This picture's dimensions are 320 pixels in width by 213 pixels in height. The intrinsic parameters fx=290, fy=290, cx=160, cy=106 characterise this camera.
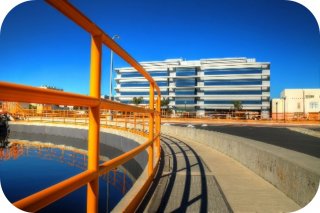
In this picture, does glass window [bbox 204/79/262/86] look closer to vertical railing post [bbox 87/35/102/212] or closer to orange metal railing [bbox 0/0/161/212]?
orange metal railing [bbox 0/0/161/212]

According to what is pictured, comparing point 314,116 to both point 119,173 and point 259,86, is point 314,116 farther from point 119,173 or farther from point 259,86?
point 259,86

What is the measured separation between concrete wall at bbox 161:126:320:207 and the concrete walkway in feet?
0.35

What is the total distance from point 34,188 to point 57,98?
6.70 metres

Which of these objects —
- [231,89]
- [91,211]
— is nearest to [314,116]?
[91,211]

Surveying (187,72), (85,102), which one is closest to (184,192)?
(85,102)

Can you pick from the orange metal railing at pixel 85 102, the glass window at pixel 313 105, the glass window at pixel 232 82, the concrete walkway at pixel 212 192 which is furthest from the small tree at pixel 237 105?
the orange metal railing at pixel 85 102

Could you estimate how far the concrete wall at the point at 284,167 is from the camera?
9.42ft

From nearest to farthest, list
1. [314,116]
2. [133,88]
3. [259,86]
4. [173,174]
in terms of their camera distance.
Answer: [173,174]
[314,116]
[259,86]
[133,88]

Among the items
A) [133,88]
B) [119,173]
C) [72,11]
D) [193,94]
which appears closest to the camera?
[72,11]

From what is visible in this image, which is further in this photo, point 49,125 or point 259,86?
point 259,86

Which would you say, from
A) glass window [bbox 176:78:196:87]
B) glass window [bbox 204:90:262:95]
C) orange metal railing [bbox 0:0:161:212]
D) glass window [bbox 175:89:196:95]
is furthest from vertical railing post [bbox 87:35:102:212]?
glass window [bbox 176:78:196:87]

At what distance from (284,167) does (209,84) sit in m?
77.7

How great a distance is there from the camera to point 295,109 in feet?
253

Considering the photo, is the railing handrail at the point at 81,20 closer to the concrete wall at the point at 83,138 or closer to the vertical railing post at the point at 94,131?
the vertical railing post at the point at 94,131
